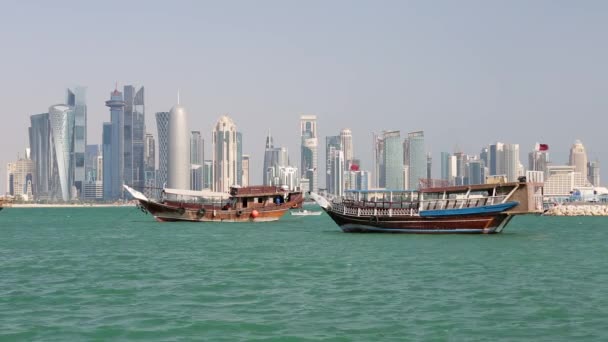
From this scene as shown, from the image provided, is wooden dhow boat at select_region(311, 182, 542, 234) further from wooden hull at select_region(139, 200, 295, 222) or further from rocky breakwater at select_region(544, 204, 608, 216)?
rocky breakwater at select_region(544, 204, 608, 216)

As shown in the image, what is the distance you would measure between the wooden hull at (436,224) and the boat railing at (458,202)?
0.91m

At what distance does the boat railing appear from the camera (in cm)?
5878

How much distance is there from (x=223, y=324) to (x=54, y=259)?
82.6 ft

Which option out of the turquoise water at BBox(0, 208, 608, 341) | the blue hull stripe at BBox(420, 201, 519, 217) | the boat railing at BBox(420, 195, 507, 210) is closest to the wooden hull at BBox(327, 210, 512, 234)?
the blue hull stripe at BBox(420, 201, 519, 217)

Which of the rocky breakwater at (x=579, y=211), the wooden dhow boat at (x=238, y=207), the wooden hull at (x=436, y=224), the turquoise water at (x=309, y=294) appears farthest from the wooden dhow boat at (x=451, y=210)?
the rocky breakwater at (x=579, y=211)

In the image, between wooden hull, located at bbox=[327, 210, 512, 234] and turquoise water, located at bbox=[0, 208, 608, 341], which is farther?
wooden hull, located at bbox=[327, 210, 512, 234]

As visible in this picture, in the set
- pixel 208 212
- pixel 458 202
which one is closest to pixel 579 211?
pixel 208 212

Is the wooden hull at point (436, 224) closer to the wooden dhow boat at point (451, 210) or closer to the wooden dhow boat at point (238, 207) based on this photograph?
the wooden dhow boat at point (451, 210)

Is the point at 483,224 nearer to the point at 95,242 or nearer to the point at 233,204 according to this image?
the point at 95,242

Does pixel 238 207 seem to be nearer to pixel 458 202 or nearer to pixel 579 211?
pixel 458 202

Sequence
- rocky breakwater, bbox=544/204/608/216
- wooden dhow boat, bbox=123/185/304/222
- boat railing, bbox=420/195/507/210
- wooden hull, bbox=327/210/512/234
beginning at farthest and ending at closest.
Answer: rocky breakwater, bbox=544/204/608/216, wooden dhow boat, bbox=123/185/304/222, wooden hull, bbox=327/210/512/234, boat railing, bbox=420/195/507/210

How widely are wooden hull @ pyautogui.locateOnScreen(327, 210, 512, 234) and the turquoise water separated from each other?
7.17m

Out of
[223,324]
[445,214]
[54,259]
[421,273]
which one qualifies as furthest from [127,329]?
[445,214]

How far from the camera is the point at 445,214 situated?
59.8m
